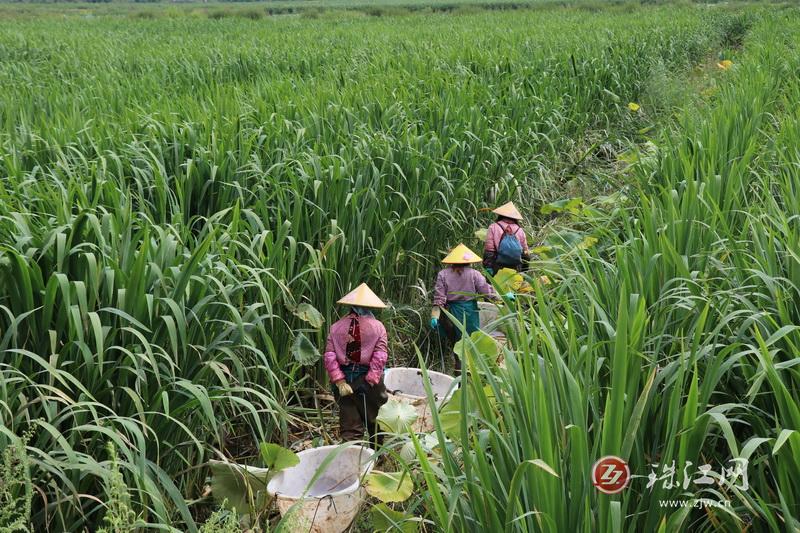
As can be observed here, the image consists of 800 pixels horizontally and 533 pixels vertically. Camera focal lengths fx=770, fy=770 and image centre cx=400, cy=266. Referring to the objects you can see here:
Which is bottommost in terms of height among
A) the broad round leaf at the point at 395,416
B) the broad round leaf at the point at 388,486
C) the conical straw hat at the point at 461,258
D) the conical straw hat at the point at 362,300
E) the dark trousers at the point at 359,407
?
the dark trousers at the point at 359,407

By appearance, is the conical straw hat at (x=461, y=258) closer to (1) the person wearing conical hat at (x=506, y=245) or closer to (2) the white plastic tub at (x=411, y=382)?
(1) the person wearing conical hat at (x=506, y=245)

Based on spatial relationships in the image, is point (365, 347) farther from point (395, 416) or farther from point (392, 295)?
point (392, 295)

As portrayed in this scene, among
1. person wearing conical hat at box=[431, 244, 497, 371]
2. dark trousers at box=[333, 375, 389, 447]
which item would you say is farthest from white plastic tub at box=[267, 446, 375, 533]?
person wearing conical hat at box=[431, 244, 497, 371]

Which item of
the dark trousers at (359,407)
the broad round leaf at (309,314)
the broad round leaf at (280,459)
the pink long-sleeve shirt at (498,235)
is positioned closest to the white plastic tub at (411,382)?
the dark trousers at (359,407)

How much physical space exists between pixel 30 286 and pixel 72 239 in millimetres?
392

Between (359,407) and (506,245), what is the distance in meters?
1.88

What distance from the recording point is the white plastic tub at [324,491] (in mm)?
2990

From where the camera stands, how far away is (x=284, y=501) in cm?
300

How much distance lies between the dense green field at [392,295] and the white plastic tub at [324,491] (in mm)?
170

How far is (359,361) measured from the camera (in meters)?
3.80

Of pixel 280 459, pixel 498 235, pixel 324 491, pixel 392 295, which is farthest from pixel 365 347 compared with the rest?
pixel 498 235

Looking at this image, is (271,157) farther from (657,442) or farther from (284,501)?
(657,442)

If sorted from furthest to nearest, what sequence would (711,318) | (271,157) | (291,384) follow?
1. (271,157)
2. (291,384)
3. (711,318)

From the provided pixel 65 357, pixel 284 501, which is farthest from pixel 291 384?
pixel 65 357
